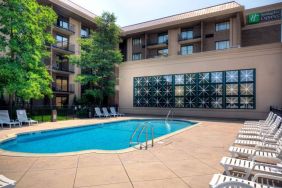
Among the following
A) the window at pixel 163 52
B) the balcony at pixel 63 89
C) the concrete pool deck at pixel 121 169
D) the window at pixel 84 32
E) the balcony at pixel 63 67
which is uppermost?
the window at pixel 84 32

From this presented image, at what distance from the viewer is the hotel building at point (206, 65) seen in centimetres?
1766

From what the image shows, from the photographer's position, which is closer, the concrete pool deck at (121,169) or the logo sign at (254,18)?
the concrete pool deck at (121,169)

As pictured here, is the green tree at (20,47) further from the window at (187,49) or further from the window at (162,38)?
the window at (187,49)

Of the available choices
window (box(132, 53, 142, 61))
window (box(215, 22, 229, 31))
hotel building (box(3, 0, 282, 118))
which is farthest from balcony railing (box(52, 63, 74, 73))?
window (box(215, 22, 229, 31))

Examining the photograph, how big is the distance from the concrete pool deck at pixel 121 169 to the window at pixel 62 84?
2084cm

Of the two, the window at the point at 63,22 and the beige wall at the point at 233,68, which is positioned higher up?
the window at the point at 63,22

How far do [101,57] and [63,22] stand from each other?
894cm

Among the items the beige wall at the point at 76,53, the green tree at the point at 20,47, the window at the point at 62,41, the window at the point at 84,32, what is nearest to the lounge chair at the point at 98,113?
the green tree at the point at 20,47

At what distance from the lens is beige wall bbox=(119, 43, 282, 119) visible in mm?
17031

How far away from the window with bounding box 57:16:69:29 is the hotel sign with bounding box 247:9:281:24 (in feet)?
83.0

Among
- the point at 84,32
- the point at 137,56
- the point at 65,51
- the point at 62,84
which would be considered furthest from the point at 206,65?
the point at 84,32

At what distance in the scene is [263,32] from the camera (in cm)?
2769

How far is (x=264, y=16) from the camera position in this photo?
27578 mm

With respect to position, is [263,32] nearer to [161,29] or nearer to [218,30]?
[218,30]
